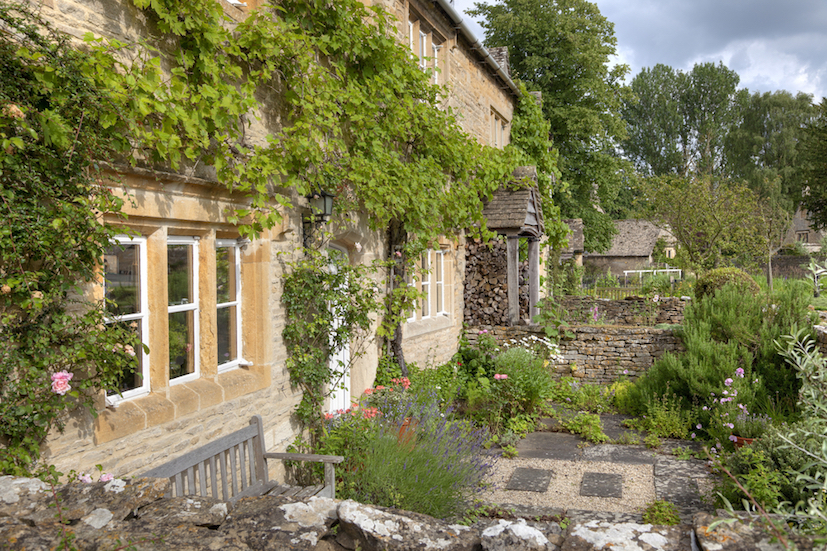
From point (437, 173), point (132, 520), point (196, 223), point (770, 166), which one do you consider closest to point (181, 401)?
point (196, 223)

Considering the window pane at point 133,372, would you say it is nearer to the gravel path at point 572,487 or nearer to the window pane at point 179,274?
the window pane at point 179,274

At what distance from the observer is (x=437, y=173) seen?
7.94 m

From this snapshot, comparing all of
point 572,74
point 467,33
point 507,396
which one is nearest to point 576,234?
point 572,74

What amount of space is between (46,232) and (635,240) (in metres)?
→ 41.9

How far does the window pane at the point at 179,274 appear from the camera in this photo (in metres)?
4.30

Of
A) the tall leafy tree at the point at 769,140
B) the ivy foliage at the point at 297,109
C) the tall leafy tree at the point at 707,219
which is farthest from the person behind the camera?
the tall leafy tree at the point at 769,140

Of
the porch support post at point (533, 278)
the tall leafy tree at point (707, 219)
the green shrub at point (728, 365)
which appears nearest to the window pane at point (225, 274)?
the green shrub at point (728, 365)

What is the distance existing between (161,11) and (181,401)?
8.89 feet

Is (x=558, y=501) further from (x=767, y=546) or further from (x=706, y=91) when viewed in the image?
(x=706, y=91)

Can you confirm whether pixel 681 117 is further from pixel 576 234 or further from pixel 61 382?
pixel 61 382

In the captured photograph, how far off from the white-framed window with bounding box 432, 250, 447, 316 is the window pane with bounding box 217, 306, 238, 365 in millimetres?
5098

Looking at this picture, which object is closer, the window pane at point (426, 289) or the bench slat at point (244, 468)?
the bench slat at point (244, 468)

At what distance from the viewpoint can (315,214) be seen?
222 inches

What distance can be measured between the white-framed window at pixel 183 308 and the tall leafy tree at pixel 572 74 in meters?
18.0
